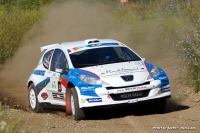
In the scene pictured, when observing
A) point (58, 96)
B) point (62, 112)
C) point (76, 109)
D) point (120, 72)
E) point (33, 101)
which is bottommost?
point (62, 112)

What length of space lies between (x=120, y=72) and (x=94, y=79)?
0.54 meters

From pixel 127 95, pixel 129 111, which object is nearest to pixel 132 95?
pixel 127 95

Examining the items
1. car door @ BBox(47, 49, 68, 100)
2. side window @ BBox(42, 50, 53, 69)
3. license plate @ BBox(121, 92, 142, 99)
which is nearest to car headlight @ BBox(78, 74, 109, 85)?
license plate @ BBox(121, 92, 142, 99)

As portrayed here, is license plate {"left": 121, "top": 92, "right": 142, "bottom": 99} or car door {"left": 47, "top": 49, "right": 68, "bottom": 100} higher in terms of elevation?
car door {"left": 47, "top": 49, "right": 68, "bottom": 100}

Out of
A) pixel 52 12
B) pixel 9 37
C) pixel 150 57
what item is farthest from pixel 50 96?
pixel 52 12

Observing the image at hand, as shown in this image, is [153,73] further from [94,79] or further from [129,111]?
[129,111]

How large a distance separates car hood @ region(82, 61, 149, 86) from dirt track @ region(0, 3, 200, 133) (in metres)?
0.69

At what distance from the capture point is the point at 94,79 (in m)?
10.1

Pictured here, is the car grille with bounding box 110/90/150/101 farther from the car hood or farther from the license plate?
the car hood

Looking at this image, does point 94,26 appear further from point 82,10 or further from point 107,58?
point 107,58

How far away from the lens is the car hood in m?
10.1

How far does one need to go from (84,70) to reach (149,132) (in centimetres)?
232

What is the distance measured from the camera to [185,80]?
12.5 m

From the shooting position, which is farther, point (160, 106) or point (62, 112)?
point (62, 112)
